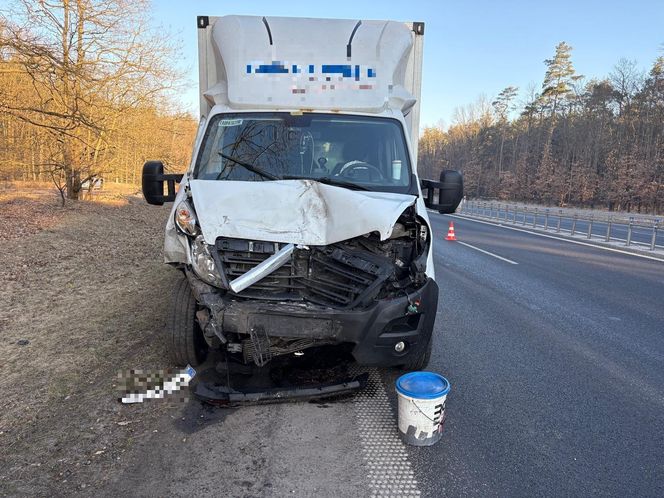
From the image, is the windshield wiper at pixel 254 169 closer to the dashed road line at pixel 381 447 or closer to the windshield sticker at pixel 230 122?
the windshield sticker at pixel 230 122

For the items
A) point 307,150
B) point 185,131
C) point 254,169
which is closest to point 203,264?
point 254,169

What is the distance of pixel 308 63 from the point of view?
16.6 feet

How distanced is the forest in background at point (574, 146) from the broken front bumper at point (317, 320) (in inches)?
1836

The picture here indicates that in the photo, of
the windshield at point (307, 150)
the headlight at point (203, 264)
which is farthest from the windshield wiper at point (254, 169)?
the headlight at point (203, 264)

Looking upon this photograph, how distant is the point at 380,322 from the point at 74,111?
11.1 m

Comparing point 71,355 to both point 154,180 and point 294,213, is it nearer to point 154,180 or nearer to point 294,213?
point 154,180

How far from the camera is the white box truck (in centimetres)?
357

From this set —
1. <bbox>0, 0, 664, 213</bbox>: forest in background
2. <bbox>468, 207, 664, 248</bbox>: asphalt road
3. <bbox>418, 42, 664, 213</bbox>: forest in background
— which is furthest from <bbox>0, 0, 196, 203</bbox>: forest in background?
<bbox>418, 42, 664, 213</bbox>: forest in background

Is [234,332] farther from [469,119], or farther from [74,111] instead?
[469,119]

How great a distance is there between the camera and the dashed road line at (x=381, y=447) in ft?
9.52

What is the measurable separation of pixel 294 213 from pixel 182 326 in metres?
1.50

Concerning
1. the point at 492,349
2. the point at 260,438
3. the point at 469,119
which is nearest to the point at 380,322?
the point at 260,438

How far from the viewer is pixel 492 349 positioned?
544 centimetres

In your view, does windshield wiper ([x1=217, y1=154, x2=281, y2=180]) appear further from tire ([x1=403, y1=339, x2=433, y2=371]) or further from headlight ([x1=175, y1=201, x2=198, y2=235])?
tire ([x1=403, y1=339, x2=433, y2=371])
